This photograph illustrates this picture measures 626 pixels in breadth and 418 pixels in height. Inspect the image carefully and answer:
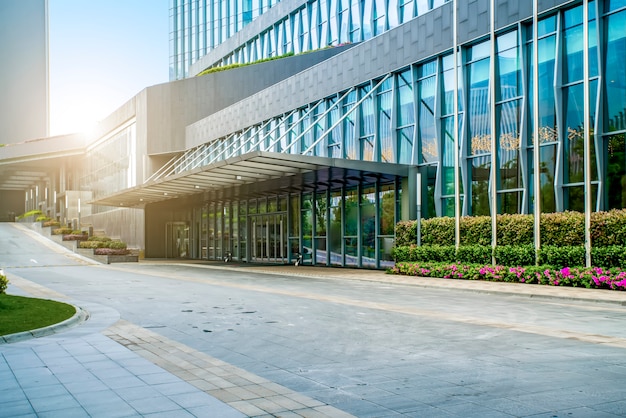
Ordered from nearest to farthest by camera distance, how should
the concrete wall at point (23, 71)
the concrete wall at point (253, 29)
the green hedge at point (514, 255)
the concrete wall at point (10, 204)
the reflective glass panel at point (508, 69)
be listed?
1. the green hedge at point (514, 255)
2. the reflective glass panel at point (508, 69)
3. the concrete wall at point (253, 29)
4. the concrete wall at point (23, 71)
5. the concrete wall at point (10, 204)

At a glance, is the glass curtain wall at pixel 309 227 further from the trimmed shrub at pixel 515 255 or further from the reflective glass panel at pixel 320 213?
the trimmed shrub at pixel 515 255

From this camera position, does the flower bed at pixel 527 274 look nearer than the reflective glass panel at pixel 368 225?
Yes

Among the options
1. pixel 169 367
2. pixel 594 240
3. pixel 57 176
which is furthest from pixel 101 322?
pixel 57 176

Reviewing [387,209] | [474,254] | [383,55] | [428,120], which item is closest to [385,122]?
[428,120]

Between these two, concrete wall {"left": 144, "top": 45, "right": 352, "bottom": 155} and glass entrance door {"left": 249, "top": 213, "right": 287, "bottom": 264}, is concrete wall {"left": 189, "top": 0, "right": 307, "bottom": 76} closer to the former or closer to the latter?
concrete wall {"left": 144, "top": 45, "right": 352, "bottom": 155}

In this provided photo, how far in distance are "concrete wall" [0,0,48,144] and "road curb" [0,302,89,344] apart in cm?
8857

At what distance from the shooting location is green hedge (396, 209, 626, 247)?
18.2m

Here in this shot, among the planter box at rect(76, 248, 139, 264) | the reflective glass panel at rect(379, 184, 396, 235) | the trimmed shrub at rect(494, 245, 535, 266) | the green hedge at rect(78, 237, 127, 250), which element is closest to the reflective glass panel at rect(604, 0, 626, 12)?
the trimmed shrub at rect(494, 245, 535, 266)

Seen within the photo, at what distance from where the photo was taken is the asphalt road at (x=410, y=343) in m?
6.54

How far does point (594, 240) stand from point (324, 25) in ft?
100

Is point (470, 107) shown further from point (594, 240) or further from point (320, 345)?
point (320, 345)

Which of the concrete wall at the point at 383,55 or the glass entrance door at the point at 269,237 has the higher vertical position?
the concrete wall at the point at 383,55

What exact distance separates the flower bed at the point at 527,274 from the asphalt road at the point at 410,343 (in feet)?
8.41

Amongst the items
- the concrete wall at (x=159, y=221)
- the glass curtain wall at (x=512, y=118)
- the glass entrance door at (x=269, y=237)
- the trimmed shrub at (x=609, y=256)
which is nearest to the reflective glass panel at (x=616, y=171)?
the glass curtain wall at (x=512, y=118)
